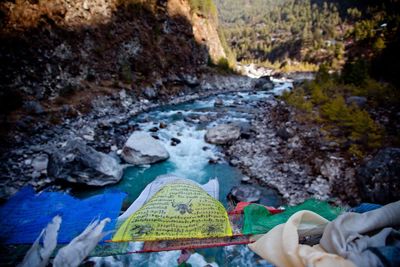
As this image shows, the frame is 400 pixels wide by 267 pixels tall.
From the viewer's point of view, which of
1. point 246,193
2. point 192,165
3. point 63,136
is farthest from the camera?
point 63,136

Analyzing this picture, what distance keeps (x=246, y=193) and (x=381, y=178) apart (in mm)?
2820

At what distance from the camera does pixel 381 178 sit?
4.51 metres

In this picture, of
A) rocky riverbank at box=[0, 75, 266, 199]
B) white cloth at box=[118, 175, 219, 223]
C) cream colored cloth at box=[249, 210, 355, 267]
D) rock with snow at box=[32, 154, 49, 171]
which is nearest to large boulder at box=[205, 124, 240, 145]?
rocky riverbank at box=[0, 75, 266, 199]

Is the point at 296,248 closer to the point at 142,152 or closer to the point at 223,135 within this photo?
the point at 142,152

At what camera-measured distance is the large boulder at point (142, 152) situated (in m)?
7.09

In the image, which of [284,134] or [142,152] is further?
[284,134]

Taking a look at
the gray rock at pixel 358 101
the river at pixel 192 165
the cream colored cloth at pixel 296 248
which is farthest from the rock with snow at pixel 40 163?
the gray rock at pixel 358 101

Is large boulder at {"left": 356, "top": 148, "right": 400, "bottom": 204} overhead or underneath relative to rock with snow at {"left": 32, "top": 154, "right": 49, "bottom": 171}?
underneath

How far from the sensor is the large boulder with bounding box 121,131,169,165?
7086 millimetres

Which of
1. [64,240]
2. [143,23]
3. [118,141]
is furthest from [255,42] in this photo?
[64,240]

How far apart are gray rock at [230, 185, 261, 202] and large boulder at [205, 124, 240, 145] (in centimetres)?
343

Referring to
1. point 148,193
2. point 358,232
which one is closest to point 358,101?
point 148,193

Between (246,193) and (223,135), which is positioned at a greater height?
(223,135)

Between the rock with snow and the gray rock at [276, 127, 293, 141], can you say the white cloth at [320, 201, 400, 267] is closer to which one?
the gray rock at [276, 127, 293, 141]
